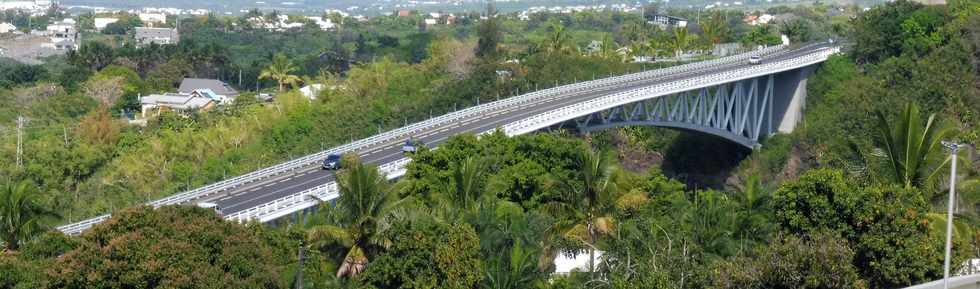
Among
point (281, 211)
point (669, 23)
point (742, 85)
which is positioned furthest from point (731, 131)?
point (669, 23)

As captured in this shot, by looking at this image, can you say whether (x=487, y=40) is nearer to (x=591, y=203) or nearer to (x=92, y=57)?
(x=92, y=57)

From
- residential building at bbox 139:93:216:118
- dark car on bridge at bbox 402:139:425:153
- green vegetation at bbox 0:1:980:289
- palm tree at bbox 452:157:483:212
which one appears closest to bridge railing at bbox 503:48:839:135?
green vegetation at bbox 0:1:980:289

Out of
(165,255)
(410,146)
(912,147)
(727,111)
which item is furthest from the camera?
(727,111)

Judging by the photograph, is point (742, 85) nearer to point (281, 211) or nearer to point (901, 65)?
point (901, 65)

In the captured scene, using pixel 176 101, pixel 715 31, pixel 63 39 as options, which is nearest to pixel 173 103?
pixel 176 101

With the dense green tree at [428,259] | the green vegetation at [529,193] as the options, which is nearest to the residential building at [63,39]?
the green vegetation at [529,193]

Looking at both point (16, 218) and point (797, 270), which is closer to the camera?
point (797, 270)

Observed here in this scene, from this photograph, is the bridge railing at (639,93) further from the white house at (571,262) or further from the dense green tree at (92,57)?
the dense green tree at (92,57)
